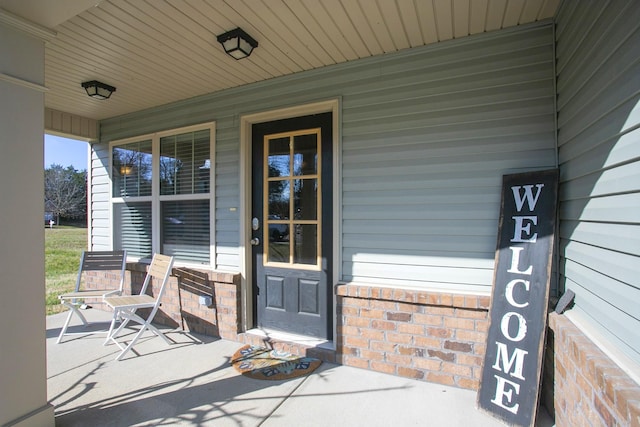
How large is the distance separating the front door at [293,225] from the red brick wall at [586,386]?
1.64 metres

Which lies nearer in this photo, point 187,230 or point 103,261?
point 187,230

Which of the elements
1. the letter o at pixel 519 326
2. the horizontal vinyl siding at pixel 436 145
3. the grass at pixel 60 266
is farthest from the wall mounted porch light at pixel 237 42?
the letter o at pixel 519 326

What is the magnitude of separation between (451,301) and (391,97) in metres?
1.59

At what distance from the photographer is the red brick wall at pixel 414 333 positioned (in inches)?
89.8

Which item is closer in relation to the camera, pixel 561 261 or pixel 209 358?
pixel 561 261

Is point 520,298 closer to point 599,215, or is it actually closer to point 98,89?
point 599,215

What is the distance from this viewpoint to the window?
3.53 m

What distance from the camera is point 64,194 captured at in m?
19.0

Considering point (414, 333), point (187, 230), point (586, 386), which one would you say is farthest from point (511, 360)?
point (187, 230)

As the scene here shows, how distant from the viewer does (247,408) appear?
82.7 inches

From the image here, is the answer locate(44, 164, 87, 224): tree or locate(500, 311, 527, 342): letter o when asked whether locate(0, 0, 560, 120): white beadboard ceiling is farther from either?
locate(44, 164, 87, 224): tree

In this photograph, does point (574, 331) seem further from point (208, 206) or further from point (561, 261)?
point (208, 206)

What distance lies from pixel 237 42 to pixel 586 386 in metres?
2.74

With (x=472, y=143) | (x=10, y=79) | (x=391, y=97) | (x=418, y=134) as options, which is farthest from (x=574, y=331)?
(x=10, y=79)
